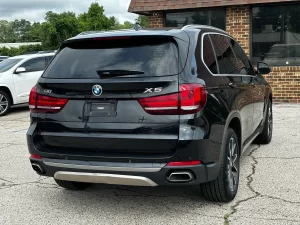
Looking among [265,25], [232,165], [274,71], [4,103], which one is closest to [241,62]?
[232,165]

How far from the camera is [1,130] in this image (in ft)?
29.3

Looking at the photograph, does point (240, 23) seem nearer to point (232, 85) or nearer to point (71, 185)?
point (232, 85)

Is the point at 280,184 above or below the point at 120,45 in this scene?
below

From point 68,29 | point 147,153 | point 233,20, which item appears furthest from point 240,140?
point 68,29

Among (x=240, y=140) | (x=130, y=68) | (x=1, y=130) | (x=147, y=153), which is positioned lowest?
(x=1, y=130)

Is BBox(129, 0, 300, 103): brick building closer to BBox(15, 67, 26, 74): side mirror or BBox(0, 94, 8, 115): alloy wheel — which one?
BBox(15, 67, 26, 74): side mirror

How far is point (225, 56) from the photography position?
15.4 ft

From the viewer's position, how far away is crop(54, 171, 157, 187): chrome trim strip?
352 centimetres

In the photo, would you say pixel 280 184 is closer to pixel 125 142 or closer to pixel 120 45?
pixel 125 142

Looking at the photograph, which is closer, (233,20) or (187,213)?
(187,213)

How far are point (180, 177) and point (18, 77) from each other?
29.4 feet

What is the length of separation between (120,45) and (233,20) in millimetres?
9033

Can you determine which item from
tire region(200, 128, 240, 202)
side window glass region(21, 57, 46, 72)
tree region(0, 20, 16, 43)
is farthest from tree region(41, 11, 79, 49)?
tree region(0, 20, 16, 43)

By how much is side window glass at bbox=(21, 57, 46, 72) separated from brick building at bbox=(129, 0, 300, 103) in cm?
328
